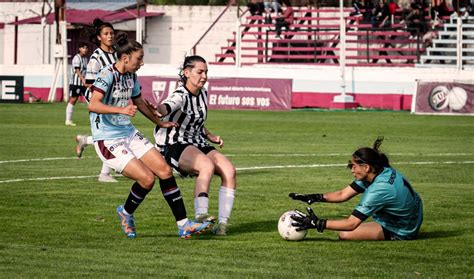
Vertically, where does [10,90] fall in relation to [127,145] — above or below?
above

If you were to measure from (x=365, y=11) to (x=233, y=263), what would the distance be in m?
38.4

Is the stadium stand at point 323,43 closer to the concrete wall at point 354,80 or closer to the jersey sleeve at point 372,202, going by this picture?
the concrete wall at point 354,80

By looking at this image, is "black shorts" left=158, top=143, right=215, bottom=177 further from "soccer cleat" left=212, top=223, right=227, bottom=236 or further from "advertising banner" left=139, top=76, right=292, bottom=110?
"advertising banner" left=139, top=76, right=292, bottom=110

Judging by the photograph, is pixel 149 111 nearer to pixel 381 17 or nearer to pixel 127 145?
pixel 127 145

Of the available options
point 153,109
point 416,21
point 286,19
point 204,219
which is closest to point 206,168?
point 204,219

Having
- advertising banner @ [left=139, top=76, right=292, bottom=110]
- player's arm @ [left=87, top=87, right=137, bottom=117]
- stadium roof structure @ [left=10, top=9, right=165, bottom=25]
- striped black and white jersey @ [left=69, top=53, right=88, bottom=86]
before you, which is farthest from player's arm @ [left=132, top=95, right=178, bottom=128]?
stadium roof structure @ [left=10, top=9, right=165, bottom=25]

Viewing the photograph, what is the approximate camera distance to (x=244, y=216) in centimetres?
1344

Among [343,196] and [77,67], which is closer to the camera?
[343,196]

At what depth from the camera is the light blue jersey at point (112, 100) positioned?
38.4 feet

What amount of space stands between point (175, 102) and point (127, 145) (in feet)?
2.94

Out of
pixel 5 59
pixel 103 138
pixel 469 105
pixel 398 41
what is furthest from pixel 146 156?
pixel 5 59

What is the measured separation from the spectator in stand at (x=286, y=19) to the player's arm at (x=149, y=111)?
118 ft

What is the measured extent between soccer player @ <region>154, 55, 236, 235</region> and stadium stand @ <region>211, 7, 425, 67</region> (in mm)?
30754

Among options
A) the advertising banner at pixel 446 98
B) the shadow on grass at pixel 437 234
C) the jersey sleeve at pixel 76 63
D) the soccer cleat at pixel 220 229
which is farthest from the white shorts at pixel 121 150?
the advertising banner at pixel 446 98
